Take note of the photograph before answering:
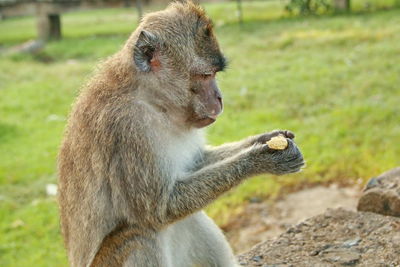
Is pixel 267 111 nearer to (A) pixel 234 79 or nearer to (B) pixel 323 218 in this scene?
(A) pixel 234 79

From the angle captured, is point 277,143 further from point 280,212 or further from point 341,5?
point 341,5

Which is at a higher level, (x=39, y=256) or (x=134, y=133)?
(x=134, y=133)

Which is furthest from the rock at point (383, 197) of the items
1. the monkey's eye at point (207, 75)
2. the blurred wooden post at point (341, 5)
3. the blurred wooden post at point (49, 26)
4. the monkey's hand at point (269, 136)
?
the blurred wooden post at point (49, 26)

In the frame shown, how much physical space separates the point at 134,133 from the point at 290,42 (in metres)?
9.86

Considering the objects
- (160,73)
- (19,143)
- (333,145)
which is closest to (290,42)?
(333,145)

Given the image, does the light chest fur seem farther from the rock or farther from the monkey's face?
the rock

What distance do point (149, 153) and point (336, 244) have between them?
6.54ft

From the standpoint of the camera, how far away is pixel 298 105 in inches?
403

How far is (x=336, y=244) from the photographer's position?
5234mm

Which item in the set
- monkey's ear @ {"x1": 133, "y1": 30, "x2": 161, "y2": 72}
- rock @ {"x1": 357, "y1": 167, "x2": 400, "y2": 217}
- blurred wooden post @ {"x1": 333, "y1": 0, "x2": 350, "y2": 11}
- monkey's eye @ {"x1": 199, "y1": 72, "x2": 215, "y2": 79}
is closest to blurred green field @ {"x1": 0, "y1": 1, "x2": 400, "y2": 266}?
blurred wooden post @ {"x1": 333, "y1": 0, "x2": 350, "y2": 11}

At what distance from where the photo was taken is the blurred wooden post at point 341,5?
50.1 ft

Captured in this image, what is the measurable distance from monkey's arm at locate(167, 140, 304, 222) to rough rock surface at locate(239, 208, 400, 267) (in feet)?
3.52

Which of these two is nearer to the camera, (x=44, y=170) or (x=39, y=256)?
(x=39, y=256)

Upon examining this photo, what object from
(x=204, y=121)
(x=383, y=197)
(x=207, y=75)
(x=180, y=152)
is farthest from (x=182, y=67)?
(x=383, y=197)
